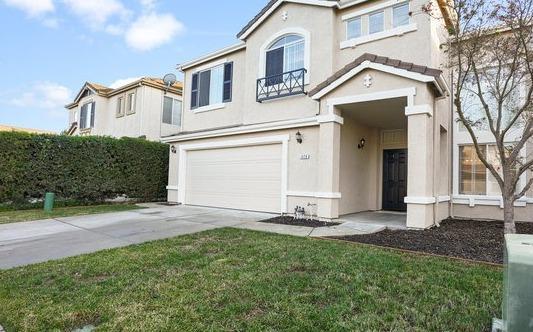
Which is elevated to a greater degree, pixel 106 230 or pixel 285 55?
pixel 285 55

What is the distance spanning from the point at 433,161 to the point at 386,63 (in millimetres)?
2846

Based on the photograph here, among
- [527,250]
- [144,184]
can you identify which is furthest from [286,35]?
[527,250]

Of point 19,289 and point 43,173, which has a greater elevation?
point 43,173

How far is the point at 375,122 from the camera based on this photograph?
1168 centimetres

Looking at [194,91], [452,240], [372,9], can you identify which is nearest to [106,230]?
[452,240]

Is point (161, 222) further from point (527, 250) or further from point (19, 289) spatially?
point (527, 250)

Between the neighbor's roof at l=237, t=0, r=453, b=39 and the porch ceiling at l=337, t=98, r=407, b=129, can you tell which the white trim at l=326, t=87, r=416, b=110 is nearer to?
the porch ceiling at l=337, t=98, r=407, b=129

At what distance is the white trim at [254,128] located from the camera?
10.4 m

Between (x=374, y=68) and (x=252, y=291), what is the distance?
701 centimetres

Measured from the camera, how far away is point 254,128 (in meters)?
11.8

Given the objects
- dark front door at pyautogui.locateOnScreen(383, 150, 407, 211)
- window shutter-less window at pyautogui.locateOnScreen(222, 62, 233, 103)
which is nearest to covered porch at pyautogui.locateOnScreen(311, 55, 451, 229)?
dark front door at pyautogui.locateOnScreen(383, 150, 407, 211)

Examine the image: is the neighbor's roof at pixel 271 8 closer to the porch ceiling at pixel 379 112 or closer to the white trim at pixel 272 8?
the white trim at pixel 272 8

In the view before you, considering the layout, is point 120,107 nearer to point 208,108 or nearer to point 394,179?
point 208,108

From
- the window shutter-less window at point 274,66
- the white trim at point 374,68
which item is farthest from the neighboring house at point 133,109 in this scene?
the white trim at point 374,68
